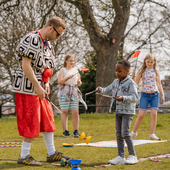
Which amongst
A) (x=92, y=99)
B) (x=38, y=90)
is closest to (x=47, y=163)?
(x=38, y=90)

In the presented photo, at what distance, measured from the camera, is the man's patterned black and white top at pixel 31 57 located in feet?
10.3

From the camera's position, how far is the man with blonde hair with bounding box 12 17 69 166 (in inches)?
123

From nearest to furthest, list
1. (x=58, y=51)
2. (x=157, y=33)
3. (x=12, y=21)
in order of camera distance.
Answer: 1. (x=12, y=21)
2. (x=58, y=51)
3. (x=157, y=33)

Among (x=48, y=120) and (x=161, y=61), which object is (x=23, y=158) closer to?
(x=48, y=120)

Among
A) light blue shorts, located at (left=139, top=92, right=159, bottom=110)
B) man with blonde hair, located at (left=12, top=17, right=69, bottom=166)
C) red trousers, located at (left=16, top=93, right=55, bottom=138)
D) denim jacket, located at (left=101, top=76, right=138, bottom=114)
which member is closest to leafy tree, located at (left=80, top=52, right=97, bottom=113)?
light blue shorts, located at (left=139, top=92, right=159, bottom=110)

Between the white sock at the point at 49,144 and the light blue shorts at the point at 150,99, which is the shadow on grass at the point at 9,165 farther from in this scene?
the light blue shorts at the point at 150,99

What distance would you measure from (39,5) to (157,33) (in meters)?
8.97

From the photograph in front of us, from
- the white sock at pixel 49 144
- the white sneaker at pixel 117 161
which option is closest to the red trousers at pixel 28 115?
the white sock at pixel 49 144

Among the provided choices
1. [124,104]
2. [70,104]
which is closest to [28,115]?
[124,104]

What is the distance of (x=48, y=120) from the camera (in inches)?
131

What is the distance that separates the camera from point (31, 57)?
313 cm

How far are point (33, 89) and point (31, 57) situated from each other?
39 cm

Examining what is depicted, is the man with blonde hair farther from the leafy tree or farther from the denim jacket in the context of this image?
the leafy tree

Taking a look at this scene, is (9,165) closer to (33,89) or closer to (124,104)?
(33,89)
